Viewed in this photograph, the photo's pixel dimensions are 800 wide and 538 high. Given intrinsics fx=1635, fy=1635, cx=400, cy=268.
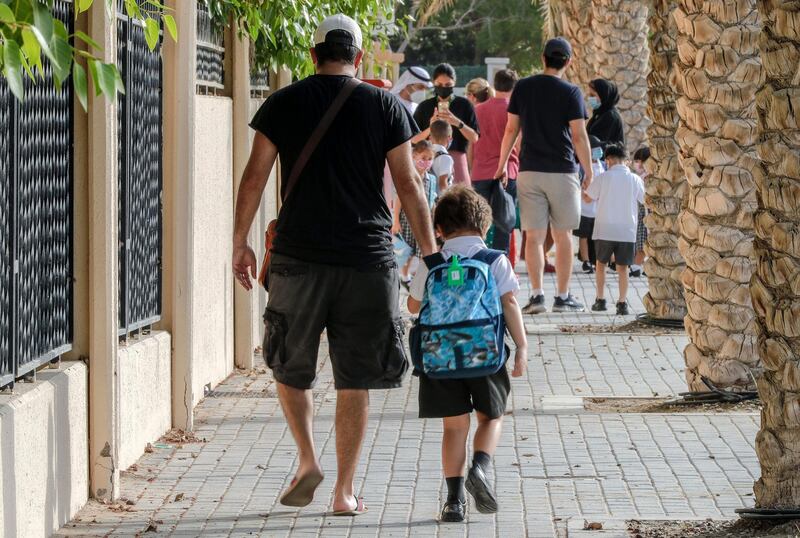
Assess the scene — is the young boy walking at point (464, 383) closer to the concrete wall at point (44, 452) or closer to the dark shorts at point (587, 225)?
the concrete wall at point (44, 452)

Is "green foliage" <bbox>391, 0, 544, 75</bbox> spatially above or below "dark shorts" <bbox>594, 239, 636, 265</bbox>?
above

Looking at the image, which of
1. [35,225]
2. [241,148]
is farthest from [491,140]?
[35,225]

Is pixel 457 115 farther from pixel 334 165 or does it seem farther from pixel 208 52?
pixel 334 165

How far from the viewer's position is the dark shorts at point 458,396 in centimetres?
655

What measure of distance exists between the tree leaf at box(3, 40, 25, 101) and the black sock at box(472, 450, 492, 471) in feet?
11.2

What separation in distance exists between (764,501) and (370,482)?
6.14 feet

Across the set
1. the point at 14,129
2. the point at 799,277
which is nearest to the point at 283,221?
the point at 14,129

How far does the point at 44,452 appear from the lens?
596cm

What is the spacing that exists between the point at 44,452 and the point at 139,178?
226 cm

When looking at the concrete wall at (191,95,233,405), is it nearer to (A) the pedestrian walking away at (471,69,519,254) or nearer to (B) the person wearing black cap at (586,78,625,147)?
(A) the pedestrian walking away at (471,69,519,254)

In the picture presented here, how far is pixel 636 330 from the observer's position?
1309 centimetres

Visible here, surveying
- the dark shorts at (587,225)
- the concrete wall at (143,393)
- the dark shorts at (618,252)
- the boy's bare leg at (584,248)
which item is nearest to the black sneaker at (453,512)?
the concrete wall at (143,393)

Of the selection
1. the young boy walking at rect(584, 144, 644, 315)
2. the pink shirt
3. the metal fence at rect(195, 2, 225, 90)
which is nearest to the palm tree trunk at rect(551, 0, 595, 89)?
the pink shirt

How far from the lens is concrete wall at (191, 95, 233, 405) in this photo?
9.12 meters
